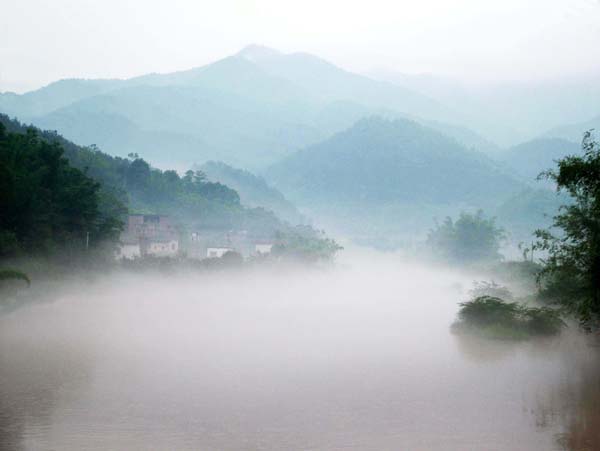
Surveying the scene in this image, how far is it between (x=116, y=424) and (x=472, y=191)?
145 meters

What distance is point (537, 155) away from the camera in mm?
185125

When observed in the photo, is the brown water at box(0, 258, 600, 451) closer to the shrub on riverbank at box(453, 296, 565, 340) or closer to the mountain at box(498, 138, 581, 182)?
the shrub on riverbank at box(453, 296, 565, 340)

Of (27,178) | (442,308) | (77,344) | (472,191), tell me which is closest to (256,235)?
(442,308)

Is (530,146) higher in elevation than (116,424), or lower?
higher

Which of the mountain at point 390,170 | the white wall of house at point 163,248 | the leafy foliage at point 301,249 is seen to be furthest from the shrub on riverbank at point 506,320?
the mountain at point 390,170

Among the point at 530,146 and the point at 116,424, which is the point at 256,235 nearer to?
the point at 116,424

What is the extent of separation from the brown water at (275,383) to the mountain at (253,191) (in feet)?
292

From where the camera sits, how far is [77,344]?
89.0 feet

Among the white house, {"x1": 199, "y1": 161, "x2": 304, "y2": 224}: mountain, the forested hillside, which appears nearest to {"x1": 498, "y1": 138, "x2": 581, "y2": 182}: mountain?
{"x1": 199, "y1": 161, "x2": 304, "y2": 224}: mountain

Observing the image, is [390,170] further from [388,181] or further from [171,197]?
[171,197]

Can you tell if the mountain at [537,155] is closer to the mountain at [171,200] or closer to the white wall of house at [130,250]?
the mountain at [171,200]

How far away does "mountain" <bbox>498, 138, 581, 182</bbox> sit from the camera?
176375 mm

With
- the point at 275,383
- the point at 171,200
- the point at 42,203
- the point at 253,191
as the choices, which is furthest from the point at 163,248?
the point at 253,191

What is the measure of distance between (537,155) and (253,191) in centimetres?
8310
